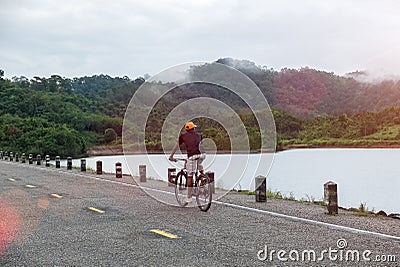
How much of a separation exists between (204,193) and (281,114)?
7293 centimetres

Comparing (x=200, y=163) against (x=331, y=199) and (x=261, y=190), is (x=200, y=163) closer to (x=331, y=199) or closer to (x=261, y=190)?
(x=261, y=190)

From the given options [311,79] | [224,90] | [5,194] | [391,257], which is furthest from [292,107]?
[391,257]

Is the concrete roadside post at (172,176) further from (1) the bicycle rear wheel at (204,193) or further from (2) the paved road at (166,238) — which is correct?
(1) the bicycle rear wheel at (204,193)

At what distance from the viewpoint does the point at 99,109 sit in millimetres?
119562

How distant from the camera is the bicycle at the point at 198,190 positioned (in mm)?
11812

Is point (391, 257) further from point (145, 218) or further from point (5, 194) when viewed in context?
point (5, 194)

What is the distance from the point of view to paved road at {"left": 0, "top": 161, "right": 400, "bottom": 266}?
701 centimetres

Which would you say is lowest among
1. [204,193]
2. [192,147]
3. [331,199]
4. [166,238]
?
[166,238]

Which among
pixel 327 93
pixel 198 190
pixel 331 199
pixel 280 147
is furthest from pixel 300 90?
pixel 198 190

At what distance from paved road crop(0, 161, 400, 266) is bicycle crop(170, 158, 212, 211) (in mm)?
254

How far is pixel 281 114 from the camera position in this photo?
8356 cm

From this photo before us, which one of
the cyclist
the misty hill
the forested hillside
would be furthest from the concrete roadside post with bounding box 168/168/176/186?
the misty hill

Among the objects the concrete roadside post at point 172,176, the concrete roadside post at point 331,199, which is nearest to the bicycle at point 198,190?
the concrete roadside post at point 331,199

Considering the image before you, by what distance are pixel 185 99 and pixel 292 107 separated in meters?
80.0
